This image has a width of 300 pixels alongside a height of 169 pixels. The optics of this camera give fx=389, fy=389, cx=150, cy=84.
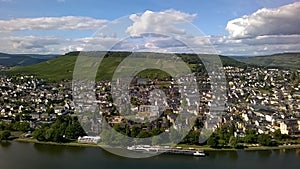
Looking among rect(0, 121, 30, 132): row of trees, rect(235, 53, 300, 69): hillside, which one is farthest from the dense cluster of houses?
rect(235, 53, 300, 69): hillside

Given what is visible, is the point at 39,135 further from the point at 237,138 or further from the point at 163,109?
the point at 237,138

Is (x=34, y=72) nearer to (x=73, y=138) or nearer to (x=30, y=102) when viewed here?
(x=30, y=102)

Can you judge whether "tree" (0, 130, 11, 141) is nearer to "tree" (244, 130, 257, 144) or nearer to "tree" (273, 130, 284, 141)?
"tree" (244, 130, 257, 144)

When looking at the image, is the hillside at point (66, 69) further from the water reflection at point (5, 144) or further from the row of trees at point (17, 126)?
the water reflection at point (5, 144)

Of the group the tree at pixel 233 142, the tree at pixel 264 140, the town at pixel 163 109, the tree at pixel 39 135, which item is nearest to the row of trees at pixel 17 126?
the town at pixel 163 109

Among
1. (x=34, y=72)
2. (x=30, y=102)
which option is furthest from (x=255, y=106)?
(x=34, y=72)
